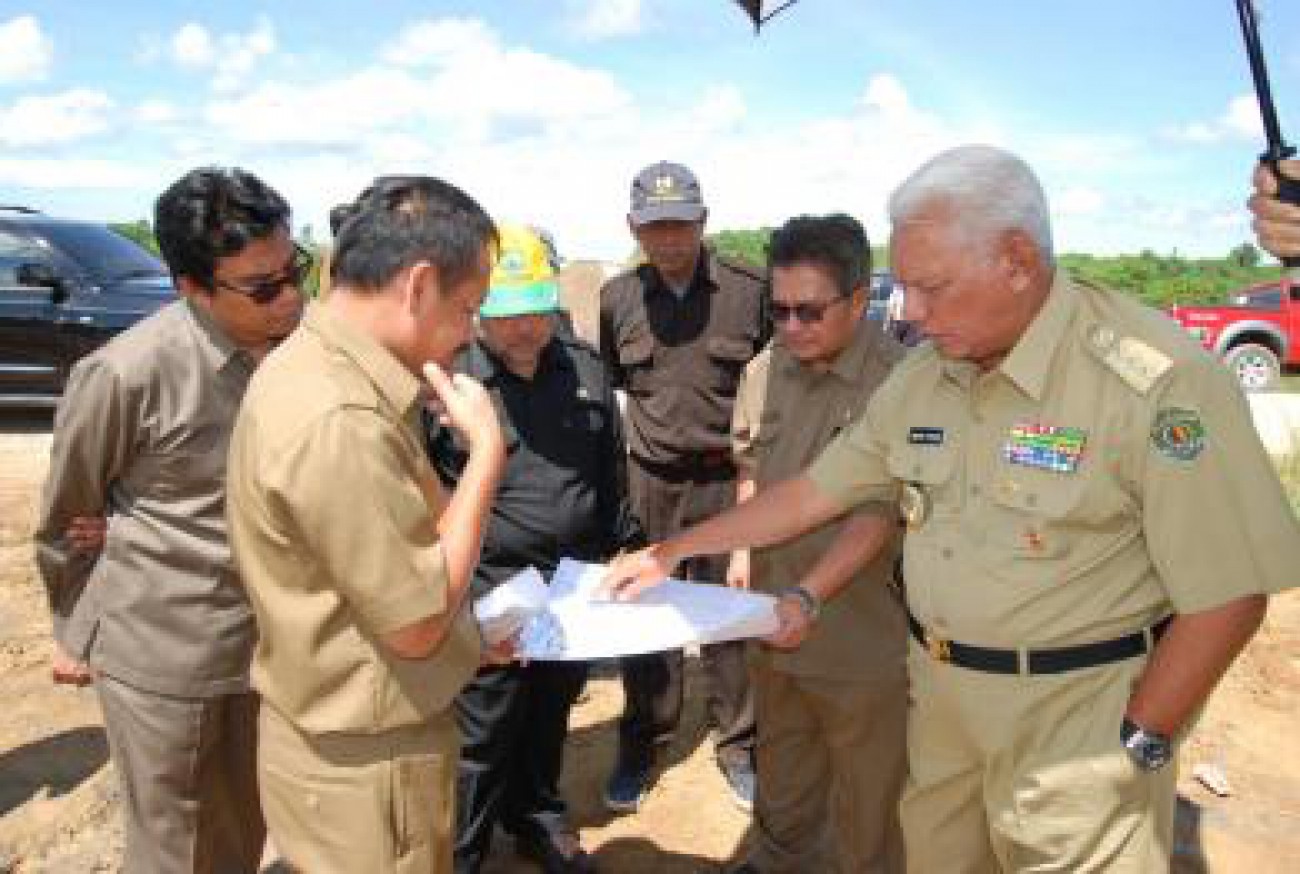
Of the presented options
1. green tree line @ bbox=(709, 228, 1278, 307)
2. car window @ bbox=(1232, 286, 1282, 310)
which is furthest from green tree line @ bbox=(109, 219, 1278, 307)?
car window @ bbox=(1232, 286, 1282, 310)

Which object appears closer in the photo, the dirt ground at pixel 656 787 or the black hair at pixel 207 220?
the black hair at pixel 207 220

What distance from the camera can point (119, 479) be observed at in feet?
8.45

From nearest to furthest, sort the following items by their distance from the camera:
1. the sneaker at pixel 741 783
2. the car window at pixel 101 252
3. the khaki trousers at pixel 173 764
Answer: the khaki trousers at pixel 173 764, the sneaker at pixel 741 783, the car window at pixel 101 252

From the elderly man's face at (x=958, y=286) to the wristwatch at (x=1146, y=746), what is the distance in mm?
709

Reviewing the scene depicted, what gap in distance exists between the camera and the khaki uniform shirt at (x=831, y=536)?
2.88 metres

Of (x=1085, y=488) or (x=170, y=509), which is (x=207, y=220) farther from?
(x=1085, y=488)

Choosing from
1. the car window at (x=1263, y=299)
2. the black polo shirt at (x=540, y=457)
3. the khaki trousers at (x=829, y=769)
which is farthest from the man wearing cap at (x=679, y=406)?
the car window at (x=1263, y=299)

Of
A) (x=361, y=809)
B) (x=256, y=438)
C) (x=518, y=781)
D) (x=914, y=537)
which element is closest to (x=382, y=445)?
(x=256, y=438)

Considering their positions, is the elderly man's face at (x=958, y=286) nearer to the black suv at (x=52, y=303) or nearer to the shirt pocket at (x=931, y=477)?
the shirt pocket at (x=931, y=477)

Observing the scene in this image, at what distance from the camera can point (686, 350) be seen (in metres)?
4.11

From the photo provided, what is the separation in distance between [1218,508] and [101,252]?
1036 centimetres

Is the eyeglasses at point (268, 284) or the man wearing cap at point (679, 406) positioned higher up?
the eyeglasses at point (268, 284)

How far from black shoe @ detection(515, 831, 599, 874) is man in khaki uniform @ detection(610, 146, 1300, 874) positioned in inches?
62.9

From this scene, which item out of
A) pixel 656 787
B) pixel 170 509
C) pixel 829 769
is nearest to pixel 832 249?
pixel 829 769
